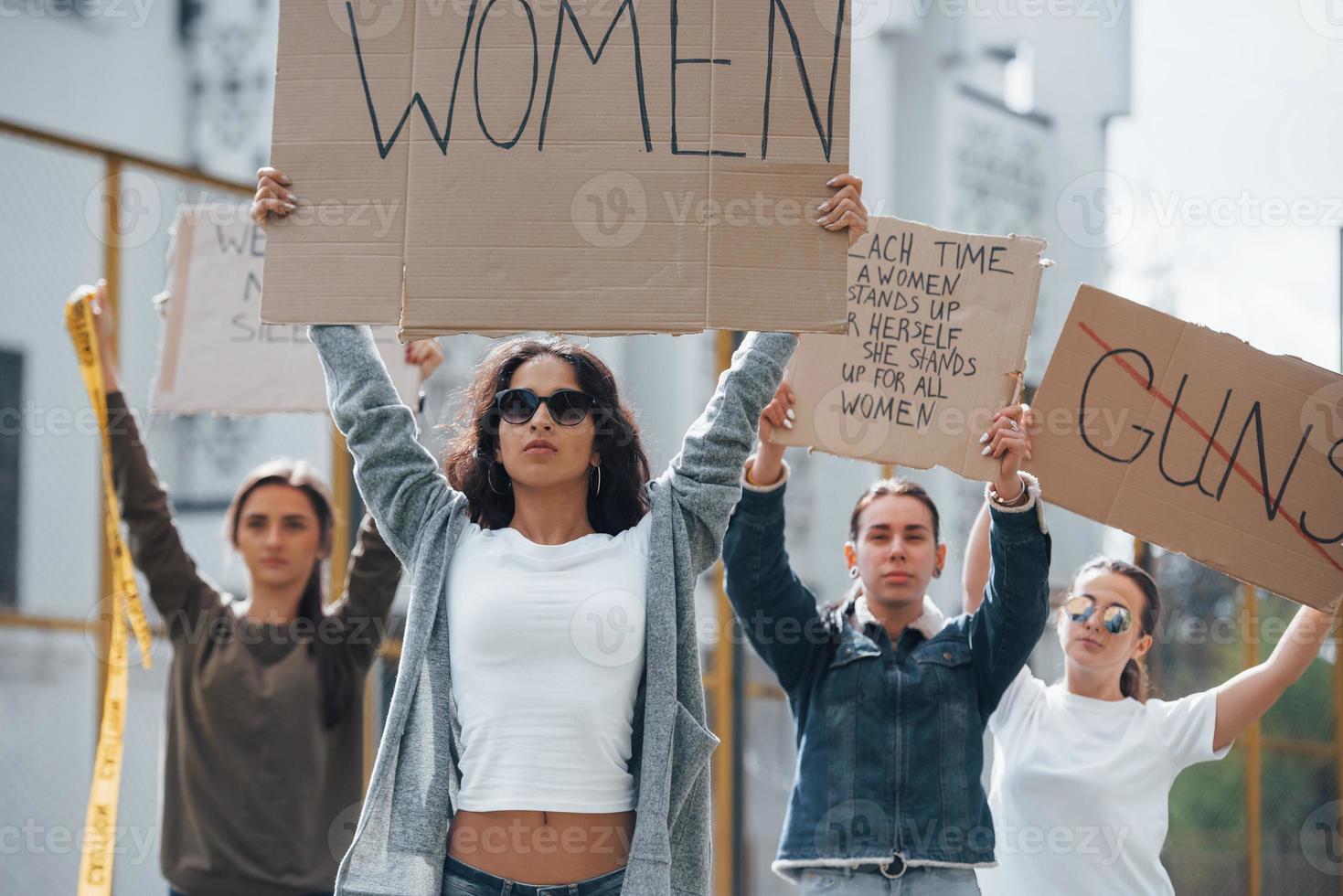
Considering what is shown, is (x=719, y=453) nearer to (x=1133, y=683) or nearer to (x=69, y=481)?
(x=1133, y=683)

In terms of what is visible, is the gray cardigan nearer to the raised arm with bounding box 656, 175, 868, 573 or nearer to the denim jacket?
the raised arm with bounding box 656, 175, 868, 573

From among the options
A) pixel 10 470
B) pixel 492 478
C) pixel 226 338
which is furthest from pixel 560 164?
pixel 10 470

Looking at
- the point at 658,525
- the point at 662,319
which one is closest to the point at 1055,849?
the point at 658,525

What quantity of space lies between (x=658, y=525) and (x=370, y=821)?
2.49 feet

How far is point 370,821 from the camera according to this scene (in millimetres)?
2871

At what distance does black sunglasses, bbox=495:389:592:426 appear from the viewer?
122 inches

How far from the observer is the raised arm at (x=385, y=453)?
315cm

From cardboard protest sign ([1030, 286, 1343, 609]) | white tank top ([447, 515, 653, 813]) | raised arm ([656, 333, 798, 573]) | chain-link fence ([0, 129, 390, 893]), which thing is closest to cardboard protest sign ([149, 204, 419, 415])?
chain-link fence ([0, 129, 390, 893])

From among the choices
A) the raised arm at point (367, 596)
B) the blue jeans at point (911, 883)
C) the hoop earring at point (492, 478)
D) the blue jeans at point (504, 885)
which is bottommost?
the blue jeans at point (911, 883)

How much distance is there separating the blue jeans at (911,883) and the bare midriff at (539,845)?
33.7 inches

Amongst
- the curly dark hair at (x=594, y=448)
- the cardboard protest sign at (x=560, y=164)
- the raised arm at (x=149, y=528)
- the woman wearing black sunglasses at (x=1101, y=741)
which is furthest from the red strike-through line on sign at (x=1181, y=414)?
the raised arm at (x=149, y=528)

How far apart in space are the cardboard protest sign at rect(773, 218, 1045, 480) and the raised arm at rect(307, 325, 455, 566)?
1.02m

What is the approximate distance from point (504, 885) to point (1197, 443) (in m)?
2.14

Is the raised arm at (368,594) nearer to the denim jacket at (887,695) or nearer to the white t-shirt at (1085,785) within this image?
the denim jacket at (887,695)
